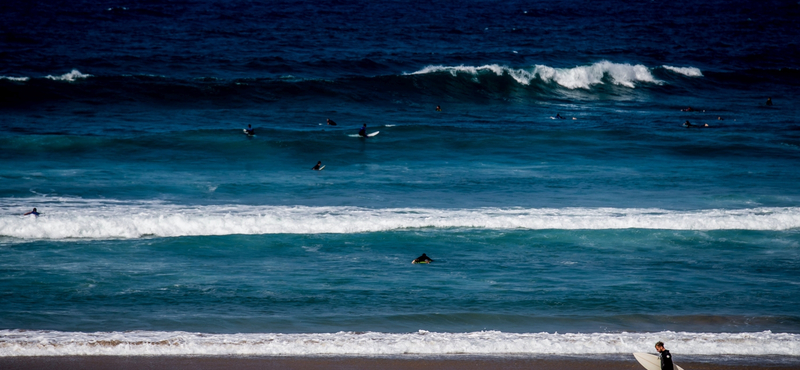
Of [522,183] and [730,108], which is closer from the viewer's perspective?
[522,183]

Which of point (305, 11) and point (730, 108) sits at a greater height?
point (305, 11)

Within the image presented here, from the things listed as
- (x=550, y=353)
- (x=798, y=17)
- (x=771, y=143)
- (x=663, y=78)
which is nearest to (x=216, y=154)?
(x=550, y=353)

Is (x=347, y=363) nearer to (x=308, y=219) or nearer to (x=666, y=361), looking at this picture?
(x=666, y=361)

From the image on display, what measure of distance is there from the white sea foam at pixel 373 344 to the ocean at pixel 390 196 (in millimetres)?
51

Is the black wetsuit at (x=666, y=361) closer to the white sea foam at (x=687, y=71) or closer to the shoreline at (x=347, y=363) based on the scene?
the shoreline at (x=347, y=363)

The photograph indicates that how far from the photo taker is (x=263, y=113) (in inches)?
1297

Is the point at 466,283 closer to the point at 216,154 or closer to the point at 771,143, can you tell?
the point at 216,154

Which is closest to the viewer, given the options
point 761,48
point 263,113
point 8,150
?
point 8,150

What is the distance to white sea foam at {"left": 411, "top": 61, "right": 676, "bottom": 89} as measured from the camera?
40281mm

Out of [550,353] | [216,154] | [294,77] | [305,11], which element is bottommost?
[550,353]

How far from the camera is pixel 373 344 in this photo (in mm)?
11156

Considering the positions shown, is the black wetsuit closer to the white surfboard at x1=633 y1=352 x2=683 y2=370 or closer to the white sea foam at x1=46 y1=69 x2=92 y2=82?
the white surfboard at x1=633 y1=352 x2=683 y2=370

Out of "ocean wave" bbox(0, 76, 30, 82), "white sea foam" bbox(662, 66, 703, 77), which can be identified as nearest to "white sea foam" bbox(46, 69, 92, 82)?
"ocean wave" bbox(0, 76, 30, 82)

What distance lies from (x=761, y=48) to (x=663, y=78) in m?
15.4
